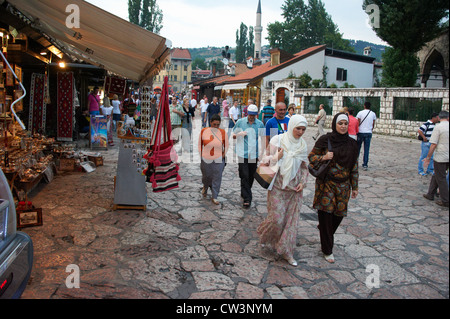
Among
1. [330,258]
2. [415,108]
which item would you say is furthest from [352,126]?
[415,108]

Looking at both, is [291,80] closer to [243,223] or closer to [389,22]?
[389,22]

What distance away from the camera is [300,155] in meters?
4.00

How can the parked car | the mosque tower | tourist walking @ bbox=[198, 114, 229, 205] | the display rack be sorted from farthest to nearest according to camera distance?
the mosque tower < tourist walking @ bbox=[198, 114, 229, 205] < the display rack < the parked car

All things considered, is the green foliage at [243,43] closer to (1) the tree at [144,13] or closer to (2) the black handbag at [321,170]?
(1) the tree at [144,13]

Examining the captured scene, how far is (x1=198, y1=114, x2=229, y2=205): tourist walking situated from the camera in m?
6.09

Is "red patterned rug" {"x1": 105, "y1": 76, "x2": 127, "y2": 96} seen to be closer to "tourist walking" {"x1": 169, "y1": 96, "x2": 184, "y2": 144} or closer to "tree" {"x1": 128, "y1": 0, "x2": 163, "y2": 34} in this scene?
"tourist walking" {"x1": 169, "y1": 96, "x2": 184, "y2": 144}

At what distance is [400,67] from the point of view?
72.3 ft

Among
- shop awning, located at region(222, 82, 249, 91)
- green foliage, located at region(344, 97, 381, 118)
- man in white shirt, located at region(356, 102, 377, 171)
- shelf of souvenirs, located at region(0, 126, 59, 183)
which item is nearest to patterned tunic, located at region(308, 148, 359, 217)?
shelf of souvenirs, located at region(0, 126, 59, 183)

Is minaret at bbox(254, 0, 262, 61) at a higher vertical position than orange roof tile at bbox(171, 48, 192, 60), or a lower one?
lower

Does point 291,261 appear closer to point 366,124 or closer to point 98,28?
point 98,28

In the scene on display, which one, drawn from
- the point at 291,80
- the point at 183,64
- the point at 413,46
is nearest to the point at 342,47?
the point at 291,80

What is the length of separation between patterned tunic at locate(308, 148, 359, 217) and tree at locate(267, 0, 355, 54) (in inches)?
2244

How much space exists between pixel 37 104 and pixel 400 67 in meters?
21.1

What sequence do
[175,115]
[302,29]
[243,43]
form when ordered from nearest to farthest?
[175,115] < [302,29] < [243,43]
